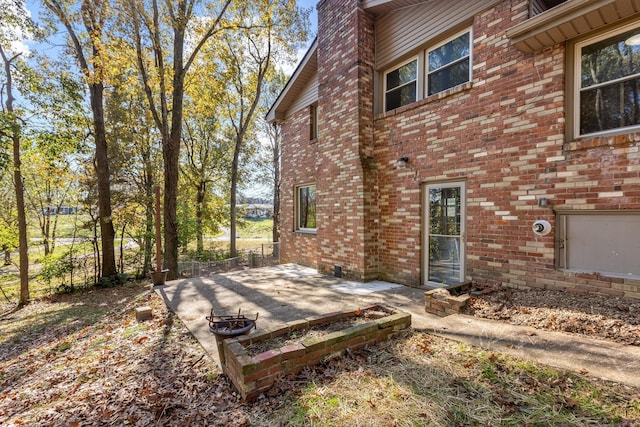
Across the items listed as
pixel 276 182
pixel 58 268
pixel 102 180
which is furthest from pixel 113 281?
pixel 276 182

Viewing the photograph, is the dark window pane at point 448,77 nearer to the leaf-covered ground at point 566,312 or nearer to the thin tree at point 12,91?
the leaf-covered ground at point 566,312

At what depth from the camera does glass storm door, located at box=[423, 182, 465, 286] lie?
505cm

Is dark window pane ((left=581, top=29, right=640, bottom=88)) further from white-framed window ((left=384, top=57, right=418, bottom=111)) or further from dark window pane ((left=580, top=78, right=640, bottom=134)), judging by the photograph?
white-framed window ((left=384, top=57, right=418, bottom=111))

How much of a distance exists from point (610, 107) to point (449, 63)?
8.12 feet

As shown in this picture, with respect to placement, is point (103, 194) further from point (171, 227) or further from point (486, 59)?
point (486, 59)

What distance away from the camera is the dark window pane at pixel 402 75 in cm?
585

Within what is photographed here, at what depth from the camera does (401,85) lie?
6.08 meters

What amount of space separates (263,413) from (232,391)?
44cm

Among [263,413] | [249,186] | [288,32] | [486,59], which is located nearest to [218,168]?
[249,186]

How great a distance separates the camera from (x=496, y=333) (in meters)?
3.17

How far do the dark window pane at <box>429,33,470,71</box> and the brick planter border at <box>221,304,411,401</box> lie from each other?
4496mm

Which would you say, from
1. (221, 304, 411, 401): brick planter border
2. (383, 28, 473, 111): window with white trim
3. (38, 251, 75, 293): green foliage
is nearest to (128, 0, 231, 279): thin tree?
(38, 251, 75, 293): green foliage

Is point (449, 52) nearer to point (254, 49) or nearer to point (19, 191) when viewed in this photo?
point (254, 49)

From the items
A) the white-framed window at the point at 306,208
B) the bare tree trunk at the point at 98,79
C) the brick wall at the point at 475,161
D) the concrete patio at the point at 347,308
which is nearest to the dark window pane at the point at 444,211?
the brick wall at the point at 475,161
